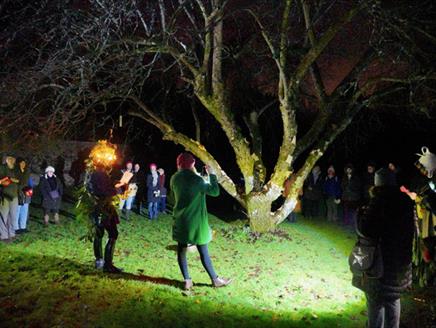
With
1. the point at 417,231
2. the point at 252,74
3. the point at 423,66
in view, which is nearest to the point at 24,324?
the point at 417,231

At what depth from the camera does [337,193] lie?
14.2m

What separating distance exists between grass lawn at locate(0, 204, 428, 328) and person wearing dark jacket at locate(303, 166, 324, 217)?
13.8 feet

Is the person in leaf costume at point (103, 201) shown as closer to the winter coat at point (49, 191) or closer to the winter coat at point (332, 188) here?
the winter coat at point (49, 191)

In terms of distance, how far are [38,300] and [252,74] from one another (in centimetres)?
1008

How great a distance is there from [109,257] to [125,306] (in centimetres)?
158

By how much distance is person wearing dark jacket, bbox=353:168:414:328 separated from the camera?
4254 millimetres

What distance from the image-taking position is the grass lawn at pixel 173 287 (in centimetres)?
541

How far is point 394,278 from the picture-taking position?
4.29 meters

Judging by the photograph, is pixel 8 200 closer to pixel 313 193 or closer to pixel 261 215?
pixel 261 215

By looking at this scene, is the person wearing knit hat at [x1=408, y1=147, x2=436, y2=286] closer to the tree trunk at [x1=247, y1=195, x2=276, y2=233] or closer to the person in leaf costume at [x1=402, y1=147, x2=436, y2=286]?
the person in leaf costume at [x1=402, y1=147, x2=436, y2=286]

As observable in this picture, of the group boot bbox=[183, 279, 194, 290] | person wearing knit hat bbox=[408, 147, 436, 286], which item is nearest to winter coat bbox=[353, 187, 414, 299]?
person wearing knit hat bbox=[408, 147, 436, 286]

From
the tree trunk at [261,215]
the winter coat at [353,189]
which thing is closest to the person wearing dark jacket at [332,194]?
the winter coat at [353,189]

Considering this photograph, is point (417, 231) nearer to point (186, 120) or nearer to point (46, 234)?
point (46, 234)

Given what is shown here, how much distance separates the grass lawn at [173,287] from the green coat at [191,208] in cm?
93
